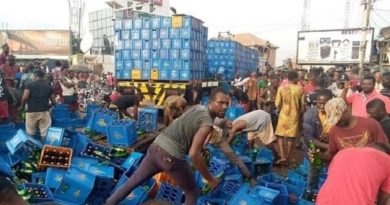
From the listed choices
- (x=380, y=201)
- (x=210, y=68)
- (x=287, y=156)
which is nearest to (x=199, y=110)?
(x=380, y=201)

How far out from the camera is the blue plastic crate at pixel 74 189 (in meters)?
4.24

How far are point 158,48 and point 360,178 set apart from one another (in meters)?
9.27

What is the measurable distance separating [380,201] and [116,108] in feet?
19.2

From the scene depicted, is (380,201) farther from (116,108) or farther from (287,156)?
(116,108)

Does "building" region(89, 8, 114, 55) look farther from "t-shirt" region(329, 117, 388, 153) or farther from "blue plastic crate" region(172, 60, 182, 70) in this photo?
"t-shirt" region(329, 117, 388, 153)

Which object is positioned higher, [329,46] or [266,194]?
[329,46]

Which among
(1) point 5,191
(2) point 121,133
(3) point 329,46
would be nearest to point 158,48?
(2) point 121,133

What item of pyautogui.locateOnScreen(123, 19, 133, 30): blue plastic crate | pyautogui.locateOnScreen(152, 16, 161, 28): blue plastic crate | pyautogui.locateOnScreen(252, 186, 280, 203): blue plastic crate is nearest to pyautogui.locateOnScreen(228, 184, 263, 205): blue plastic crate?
pyautogui.locateOnScreen(252, 186, 280, 203): blue plastic crate

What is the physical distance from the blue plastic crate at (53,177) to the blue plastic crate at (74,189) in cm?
22

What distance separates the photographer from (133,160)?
4.77 meters

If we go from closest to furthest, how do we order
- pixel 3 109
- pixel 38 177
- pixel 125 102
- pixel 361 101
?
pixel 38 177 → pixel 361 101 → pixel 3 109 → pixel 125 102

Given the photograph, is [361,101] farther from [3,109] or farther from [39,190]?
[3,109]

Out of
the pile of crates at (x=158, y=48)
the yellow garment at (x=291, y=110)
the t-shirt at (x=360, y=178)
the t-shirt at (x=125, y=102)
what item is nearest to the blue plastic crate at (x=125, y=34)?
the pile of crates at (x=158, y=48)

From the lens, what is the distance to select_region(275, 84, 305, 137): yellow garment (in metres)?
7.05
